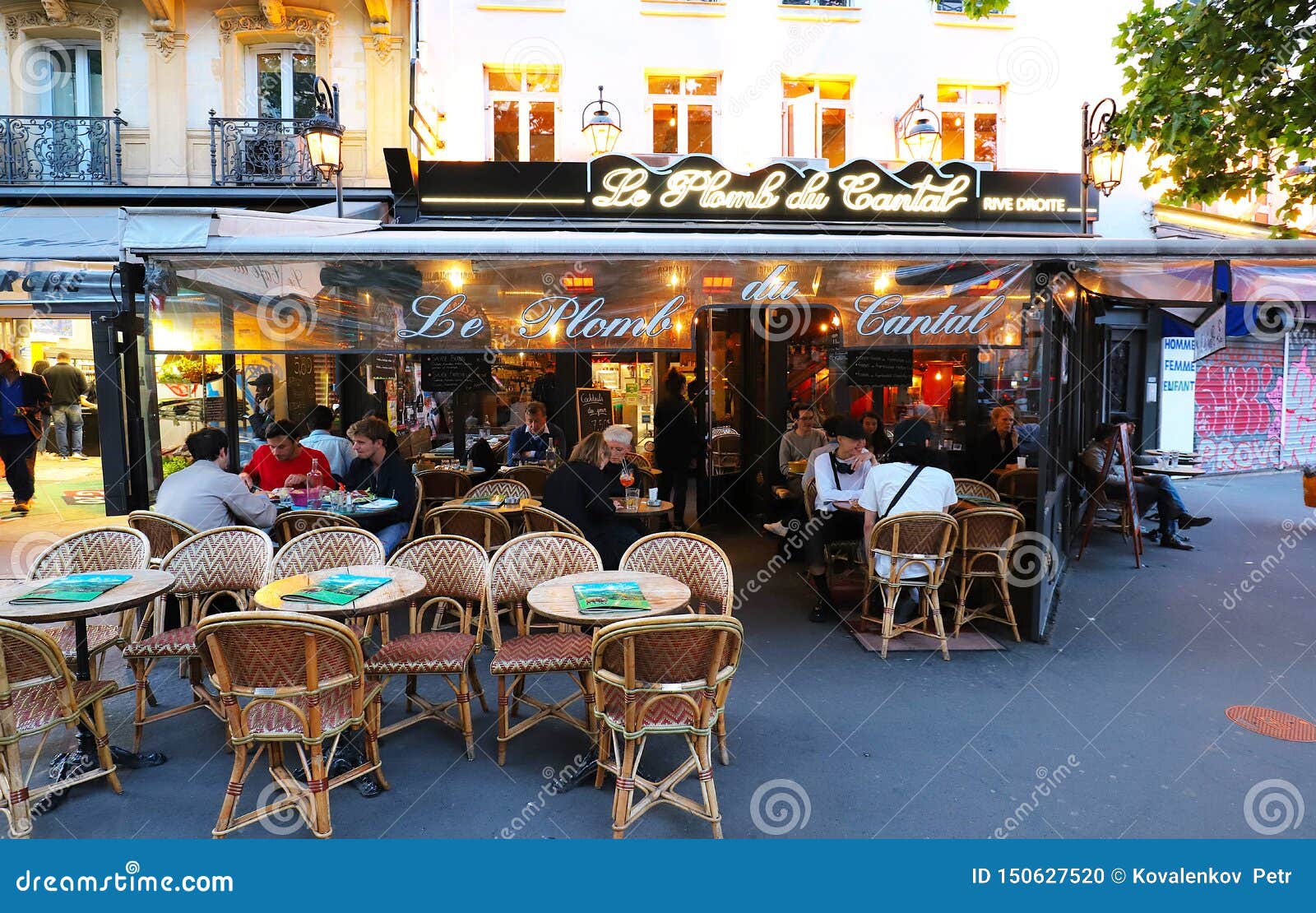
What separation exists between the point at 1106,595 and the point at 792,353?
5541mm

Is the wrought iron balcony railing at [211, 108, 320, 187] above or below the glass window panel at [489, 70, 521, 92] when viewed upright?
below

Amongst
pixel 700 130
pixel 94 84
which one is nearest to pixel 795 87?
pixel 700 130

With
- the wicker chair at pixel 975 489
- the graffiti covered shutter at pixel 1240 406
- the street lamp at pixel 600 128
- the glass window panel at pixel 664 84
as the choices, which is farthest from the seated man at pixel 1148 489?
the glass window panel at pixel 664 84

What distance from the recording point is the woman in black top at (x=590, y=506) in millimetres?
5863

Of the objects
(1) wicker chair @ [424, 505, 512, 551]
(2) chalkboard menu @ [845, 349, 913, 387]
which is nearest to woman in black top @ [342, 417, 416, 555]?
(1) wicker chair @ [424, 505, 512, 551]

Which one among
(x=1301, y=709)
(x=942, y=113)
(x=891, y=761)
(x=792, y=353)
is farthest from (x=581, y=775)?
(x=942, y=113)

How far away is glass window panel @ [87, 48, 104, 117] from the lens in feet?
38.2

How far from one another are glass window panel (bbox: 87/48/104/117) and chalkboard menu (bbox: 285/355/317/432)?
14.6 ft

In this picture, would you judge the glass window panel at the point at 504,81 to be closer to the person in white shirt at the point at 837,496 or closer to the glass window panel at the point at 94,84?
the glass window panel at the point at 94,84

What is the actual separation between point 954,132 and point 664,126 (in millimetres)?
4407

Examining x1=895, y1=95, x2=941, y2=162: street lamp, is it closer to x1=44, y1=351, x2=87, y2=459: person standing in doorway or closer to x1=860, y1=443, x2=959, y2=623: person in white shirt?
x1=860, y1=443, x2=959, y2=623: person in white shirt

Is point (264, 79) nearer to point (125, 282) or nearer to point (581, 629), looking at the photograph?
point (125, 282)

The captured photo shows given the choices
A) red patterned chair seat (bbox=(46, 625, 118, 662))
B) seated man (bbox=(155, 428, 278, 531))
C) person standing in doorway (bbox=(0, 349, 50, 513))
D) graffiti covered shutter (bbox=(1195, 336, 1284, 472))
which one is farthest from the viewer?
graffiti covered shutter (bbox=(1195, 336, 1284, 472))

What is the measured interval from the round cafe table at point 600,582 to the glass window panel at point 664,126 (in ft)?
28.4
